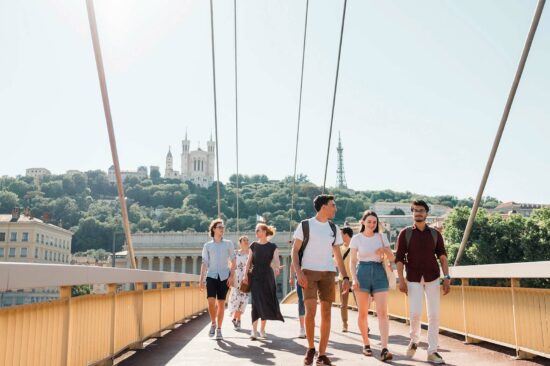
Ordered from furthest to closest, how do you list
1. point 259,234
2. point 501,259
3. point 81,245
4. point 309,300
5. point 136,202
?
point 136,202, point 81,245, point 501,259, point 259,234, point 309,300

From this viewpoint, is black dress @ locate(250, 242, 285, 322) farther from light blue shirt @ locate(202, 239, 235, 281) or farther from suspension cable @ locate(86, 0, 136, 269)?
suspension cable @ locate(86, 0, 136, 269)

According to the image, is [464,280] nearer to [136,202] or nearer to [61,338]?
[61,338]

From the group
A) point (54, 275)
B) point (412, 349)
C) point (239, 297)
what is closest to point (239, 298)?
point (239, 297)

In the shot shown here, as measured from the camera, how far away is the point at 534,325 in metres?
7.09

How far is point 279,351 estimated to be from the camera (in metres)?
8.73

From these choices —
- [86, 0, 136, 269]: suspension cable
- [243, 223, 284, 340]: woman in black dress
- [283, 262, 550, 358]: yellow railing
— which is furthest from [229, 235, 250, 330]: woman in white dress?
[86, 0, 136, 269]: suspension cable

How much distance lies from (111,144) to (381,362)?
391 cm

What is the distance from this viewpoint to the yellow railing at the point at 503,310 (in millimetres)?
6879

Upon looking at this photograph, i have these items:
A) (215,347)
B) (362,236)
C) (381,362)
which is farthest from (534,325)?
(215,347)

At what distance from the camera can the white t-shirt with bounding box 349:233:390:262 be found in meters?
8.19

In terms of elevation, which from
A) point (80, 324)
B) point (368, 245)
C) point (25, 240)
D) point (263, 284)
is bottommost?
point (80, 324)

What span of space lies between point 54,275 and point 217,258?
6135 millimetres

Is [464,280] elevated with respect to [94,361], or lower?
elevated

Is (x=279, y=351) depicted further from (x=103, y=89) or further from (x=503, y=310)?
(x=103, y=89)
